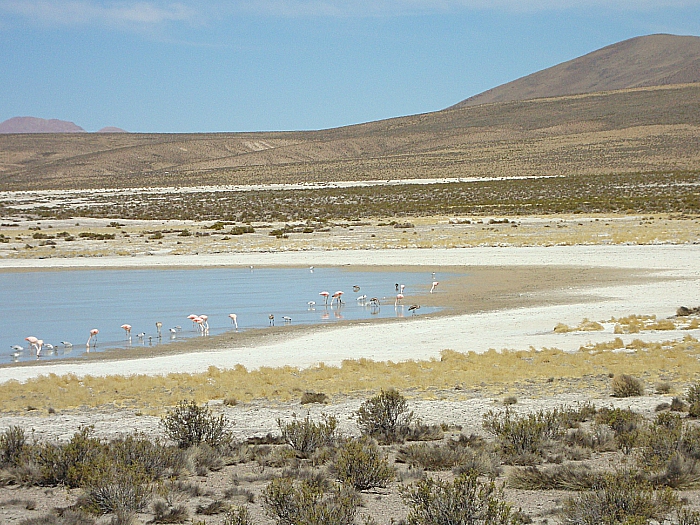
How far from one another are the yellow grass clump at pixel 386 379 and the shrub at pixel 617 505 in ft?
16.9

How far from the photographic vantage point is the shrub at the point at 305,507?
19.0 ft

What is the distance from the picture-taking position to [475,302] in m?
21.7

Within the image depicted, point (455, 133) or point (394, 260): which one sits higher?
point (455, 133)

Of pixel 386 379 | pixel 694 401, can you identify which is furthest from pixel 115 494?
pixel 694 401

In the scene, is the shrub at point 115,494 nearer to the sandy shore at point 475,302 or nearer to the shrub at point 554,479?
the shrub at point 554,479

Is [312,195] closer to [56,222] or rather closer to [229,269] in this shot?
[56,222]

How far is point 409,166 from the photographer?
354ft

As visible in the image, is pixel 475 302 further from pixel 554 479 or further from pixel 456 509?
pixel 456 509

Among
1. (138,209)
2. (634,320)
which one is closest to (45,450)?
(634,320)

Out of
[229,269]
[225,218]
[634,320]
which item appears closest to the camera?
[634,320]

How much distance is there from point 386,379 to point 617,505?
6912 mm

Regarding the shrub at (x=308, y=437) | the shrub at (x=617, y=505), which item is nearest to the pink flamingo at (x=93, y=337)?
the shrub at (x=308, y=437)

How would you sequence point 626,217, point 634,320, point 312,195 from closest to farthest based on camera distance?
point 634,320, point 626,217, point 312,195

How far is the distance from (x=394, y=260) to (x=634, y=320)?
50.5 feet
